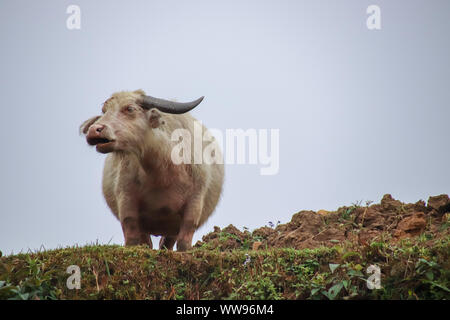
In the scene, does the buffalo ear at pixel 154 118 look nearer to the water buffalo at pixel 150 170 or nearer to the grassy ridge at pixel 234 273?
the water buffalo at pixel 150 170

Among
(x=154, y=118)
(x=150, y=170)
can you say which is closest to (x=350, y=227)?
(x=150, y=170)

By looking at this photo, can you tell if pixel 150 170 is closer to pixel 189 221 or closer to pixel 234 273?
pixel 189 221

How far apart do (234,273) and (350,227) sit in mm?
3363

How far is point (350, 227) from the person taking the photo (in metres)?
8.29

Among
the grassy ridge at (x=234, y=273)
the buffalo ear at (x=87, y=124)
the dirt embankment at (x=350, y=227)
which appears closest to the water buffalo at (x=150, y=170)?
the buffalo ear at (x=87, y=124)

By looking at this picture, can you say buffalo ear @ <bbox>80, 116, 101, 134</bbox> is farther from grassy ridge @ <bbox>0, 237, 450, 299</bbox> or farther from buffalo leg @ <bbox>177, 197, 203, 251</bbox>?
grassy ridge @ <bbox>0, 237, 450, 299</bbox>

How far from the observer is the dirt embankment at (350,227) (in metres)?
7.41

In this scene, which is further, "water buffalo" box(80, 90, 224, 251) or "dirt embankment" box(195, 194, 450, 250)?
"dirt embankment" box(195, 194, 450, 250)

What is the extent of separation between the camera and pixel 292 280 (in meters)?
5.32

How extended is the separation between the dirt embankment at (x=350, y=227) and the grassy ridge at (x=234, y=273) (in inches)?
55.6

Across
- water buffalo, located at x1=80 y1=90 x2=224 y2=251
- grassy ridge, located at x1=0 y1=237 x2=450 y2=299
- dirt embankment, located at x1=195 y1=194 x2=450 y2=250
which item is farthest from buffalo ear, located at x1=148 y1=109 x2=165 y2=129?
dirt embankment, located at x1=195 y1=194 x2=450 y2=250

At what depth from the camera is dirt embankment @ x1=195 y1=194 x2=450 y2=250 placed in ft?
24.3

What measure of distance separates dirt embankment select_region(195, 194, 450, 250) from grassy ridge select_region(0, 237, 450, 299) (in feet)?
4.63
